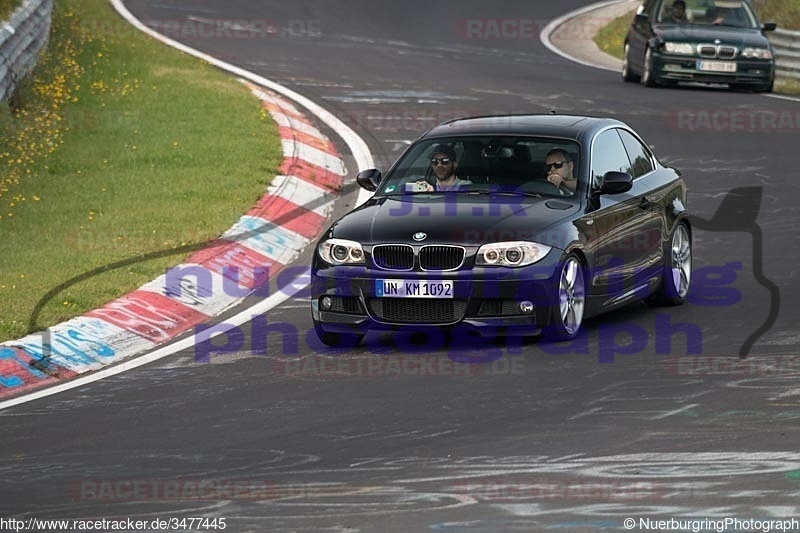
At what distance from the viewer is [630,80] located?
27391 mm

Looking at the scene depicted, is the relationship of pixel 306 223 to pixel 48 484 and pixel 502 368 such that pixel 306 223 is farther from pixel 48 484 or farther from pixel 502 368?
pixel 48 484

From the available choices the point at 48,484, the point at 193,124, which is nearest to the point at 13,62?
the point at 193,124

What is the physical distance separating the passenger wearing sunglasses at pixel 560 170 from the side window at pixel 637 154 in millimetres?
1029

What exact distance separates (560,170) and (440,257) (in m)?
1.47

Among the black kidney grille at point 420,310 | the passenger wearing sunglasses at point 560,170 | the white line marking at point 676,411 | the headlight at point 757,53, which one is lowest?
the white line marking at point 676,411

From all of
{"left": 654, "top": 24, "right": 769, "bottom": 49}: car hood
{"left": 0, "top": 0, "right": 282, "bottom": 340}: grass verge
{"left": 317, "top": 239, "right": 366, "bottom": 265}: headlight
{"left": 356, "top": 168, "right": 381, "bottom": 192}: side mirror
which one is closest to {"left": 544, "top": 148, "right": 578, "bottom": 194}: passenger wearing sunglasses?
{"left": 356, "top": 168, "right": 381, "bottom": 192}: side mirror

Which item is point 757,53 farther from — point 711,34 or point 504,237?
point 504,237

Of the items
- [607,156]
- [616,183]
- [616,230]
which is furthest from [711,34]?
[616,183]

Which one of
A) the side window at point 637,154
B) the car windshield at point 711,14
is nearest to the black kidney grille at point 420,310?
the side window at point 637,154

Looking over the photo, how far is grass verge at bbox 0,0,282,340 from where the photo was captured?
13.7 metres

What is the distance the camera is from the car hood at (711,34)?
26.1 meters

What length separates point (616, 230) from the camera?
1200 cm

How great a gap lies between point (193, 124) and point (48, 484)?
13.2m

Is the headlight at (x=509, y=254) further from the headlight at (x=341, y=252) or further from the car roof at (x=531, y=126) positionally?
the car roof at (x=531, y=126)
